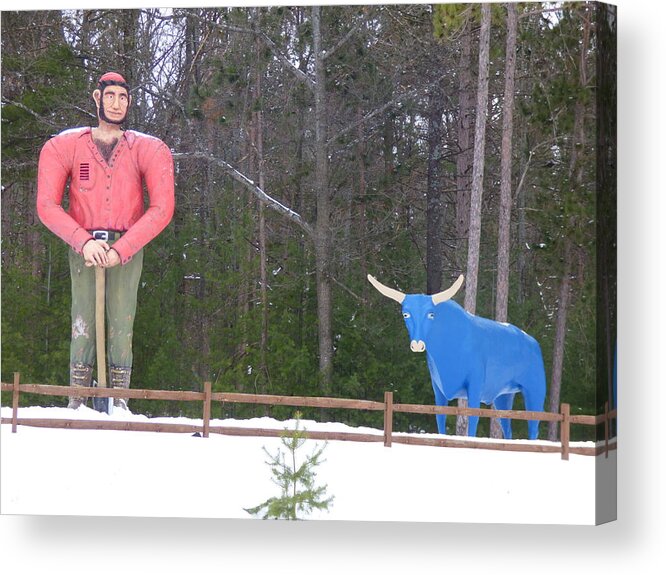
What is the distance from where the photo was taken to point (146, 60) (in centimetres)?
919

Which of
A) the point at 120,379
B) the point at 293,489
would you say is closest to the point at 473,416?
the point at 293,489

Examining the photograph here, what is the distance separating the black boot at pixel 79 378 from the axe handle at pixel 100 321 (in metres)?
0.07

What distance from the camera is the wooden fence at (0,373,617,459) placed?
8.70 m

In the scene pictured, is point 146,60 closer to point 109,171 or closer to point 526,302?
point 109,171

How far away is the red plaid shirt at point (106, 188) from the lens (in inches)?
359

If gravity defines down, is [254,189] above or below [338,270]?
above

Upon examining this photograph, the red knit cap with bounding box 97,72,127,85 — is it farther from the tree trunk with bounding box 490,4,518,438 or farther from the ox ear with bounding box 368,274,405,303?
the tree trunk with bounding box 490,4,518,438

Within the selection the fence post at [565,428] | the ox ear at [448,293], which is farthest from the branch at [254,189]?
the fence post at [565,428]

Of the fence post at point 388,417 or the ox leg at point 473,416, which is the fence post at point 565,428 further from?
the fence post at point 388,417

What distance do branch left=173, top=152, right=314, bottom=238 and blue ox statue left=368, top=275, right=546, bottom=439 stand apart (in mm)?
642

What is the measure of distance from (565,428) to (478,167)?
6.13ft

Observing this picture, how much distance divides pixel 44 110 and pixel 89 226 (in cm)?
89

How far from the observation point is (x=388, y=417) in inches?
352

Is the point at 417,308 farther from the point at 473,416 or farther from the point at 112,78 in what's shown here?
the point at 112,78
